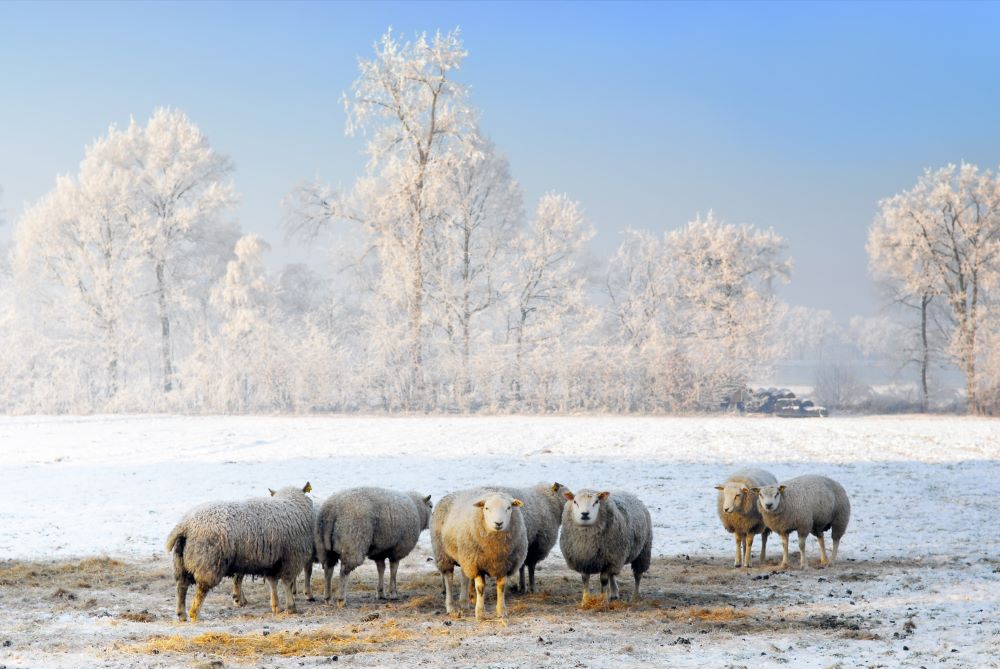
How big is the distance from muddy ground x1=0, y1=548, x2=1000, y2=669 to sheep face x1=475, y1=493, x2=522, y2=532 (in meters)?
1.02

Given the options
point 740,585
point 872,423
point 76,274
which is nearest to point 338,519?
point 740,585

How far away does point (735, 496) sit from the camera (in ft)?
44.4

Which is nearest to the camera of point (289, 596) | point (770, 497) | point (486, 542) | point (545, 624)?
point (545, 624)

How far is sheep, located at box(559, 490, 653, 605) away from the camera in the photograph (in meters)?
11.0

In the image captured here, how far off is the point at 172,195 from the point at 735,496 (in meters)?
37.5

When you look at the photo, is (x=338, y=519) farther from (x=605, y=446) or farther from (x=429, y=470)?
(x=605, y=446)

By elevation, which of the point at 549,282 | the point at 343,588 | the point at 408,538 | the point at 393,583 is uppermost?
the point at 549,282

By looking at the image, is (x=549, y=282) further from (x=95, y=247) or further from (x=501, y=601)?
(x=501, y=601)

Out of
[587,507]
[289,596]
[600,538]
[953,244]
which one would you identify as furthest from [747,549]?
[953,244]

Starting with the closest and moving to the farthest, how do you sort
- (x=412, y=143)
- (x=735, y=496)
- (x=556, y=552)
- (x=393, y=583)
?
(x=393, y=583) < (x=735, y=496) < (x=556, y=552) < (x=412, y=143)

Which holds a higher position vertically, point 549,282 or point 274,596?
point 549,282

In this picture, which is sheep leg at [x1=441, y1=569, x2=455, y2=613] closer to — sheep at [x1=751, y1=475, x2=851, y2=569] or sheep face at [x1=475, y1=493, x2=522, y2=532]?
sheep face at [x1=475, y1=493, x2=522, y2=532]

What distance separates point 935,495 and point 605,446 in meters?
8.75

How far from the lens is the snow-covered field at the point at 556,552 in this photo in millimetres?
8805
